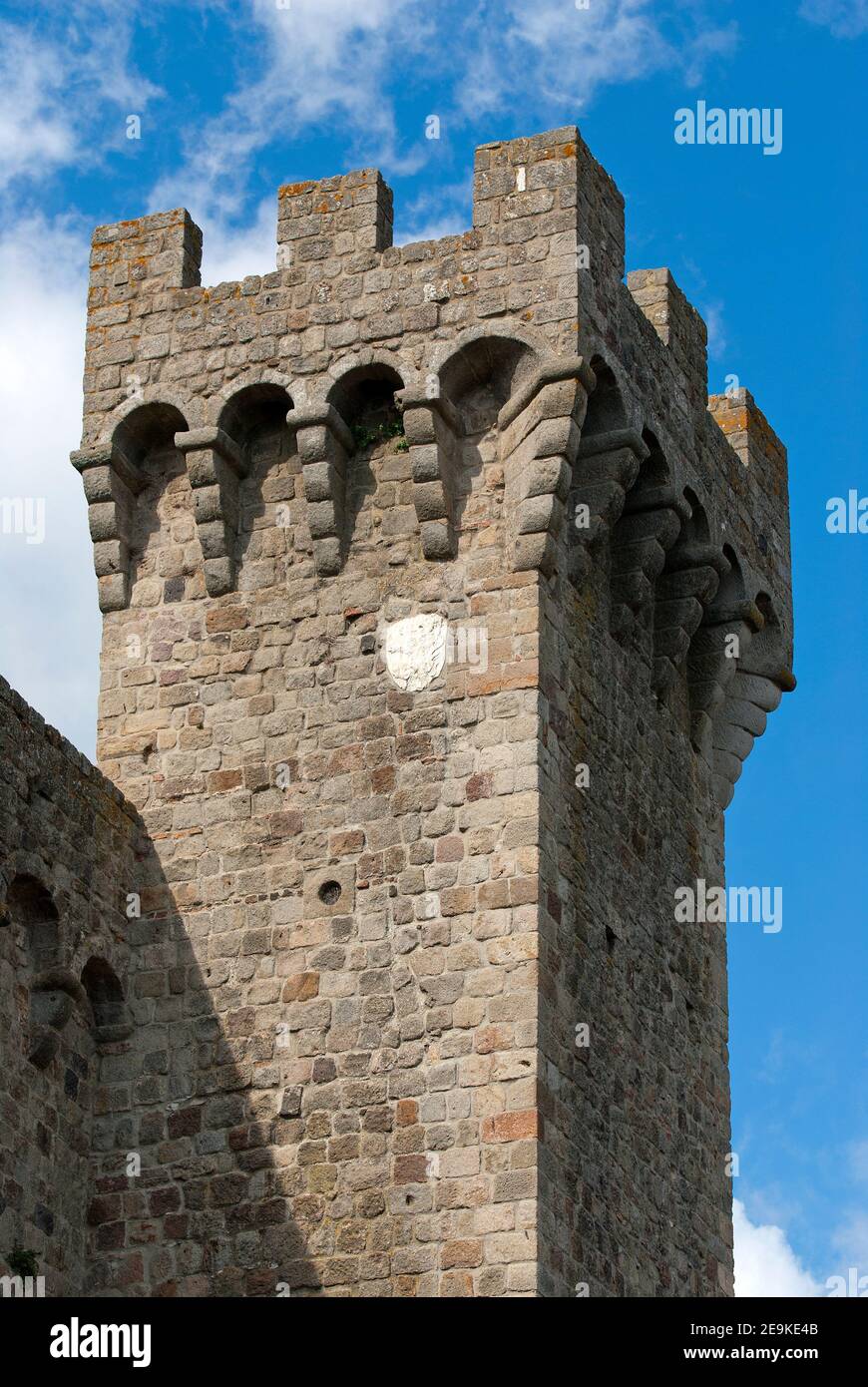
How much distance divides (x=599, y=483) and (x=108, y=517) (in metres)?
2.89

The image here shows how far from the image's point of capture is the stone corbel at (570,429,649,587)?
16.1 m

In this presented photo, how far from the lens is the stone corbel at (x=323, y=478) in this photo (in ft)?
52.6

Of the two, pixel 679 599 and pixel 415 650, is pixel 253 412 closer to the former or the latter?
pixel 415 650

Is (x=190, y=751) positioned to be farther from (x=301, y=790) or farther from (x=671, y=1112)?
(x=671, y=1112)

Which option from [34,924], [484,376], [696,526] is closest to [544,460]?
[484,376]

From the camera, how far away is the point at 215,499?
16.3 meters

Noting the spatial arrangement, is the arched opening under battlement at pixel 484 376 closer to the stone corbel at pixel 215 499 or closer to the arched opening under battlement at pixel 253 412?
the arched opening under battlement at pixel 253 412

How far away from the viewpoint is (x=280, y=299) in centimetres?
1658

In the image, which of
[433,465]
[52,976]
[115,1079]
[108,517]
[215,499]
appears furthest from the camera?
[108,517]

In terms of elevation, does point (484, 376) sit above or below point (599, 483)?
above

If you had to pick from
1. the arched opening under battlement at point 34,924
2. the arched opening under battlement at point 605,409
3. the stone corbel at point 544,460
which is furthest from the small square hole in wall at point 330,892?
the arched opening under battlement at point 605,409

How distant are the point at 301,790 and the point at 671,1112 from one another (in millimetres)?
2951

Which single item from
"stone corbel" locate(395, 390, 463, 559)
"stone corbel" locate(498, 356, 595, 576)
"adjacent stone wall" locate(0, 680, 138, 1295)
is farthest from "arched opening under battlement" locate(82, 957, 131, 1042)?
"stone corbel" locate(498, 356, 595, 576)
